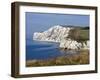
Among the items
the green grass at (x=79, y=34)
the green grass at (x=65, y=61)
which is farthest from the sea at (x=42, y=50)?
the green grass at (x=79, y=34)

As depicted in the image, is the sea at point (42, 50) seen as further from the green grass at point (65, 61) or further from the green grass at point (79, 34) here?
the green grass at point (79, 34)

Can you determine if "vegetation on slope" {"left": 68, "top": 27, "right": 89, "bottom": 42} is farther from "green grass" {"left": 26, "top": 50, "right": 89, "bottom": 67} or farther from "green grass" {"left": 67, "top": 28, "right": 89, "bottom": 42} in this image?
"green grass" {"left": 26, "top": 50, "right": 89, "bottom": 67}

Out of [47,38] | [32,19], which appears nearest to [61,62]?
[47,38]

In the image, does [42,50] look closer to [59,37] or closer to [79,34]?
[59,37]

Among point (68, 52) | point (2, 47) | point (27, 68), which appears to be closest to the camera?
point (2, 47)

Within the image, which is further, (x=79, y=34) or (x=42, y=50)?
(x=79, y=34)

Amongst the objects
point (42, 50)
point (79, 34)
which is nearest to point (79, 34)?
point (79, 34)

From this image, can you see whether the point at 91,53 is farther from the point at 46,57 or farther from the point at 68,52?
the point at 46,57
